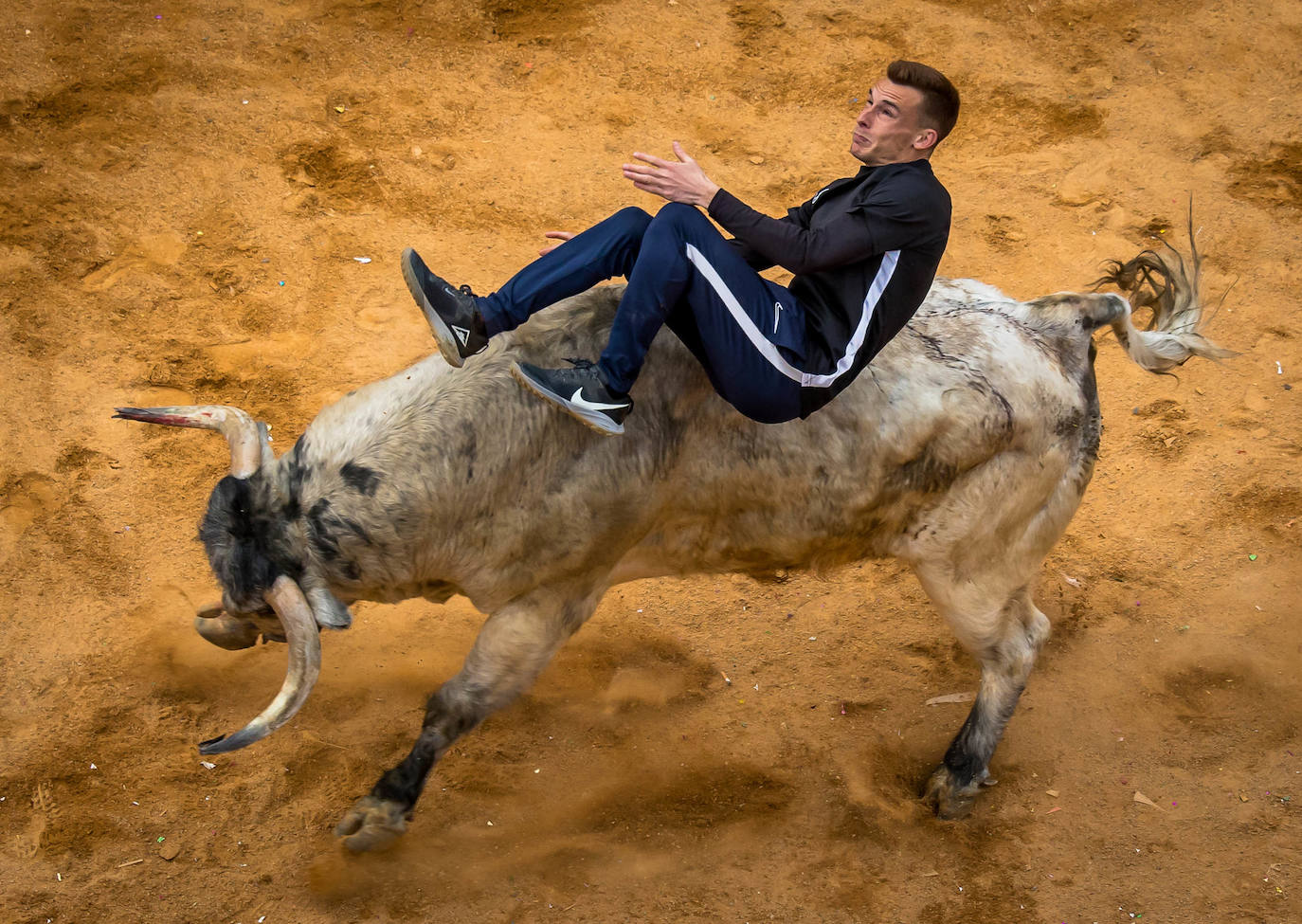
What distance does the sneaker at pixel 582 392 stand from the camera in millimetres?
3957

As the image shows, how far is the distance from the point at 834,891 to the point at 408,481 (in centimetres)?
262

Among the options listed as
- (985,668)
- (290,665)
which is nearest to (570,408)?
(290,665)

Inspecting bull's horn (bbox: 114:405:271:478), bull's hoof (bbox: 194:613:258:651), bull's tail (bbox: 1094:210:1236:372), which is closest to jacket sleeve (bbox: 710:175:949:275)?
bull's tail (bbox: 1094:210:1236:372)

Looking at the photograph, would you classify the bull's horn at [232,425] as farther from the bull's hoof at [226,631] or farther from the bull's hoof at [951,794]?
the bull's hoof at [951,794]

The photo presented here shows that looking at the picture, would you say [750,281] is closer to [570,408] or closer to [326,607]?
[570,408]

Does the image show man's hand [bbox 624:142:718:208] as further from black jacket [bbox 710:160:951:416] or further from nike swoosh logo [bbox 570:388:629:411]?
nike swoosh logo [bbox 570:388:629:411]

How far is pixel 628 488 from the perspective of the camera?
4684 mm

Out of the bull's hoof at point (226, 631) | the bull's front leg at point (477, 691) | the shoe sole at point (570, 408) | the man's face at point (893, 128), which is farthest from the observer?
the bull's hoof at point (226, 631)

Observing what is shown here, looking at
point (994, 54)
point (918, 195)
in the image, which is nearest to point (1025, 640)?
point (918, 195)

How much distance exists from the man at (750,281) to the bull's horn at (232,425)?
3.10 feet

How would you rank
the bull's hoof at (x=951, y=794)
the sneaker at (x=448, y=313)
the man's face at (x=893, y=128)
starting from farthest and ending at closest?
the bull's hoof at (x=951, y=794) → the man's face at (x=893, y=128) → the sneaker at (x=448, y=313)

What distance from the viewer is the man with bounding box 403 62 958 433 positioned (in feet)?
13.2

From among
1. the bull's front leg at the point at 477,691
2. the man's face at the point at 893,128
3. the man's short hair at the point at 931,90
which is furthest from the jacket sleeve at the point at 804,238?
the bull's front leg at the point at 477,691

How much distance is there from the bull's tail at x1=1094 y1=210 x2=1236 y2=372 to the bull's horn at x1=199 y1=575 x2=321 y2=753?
3.44 metres
